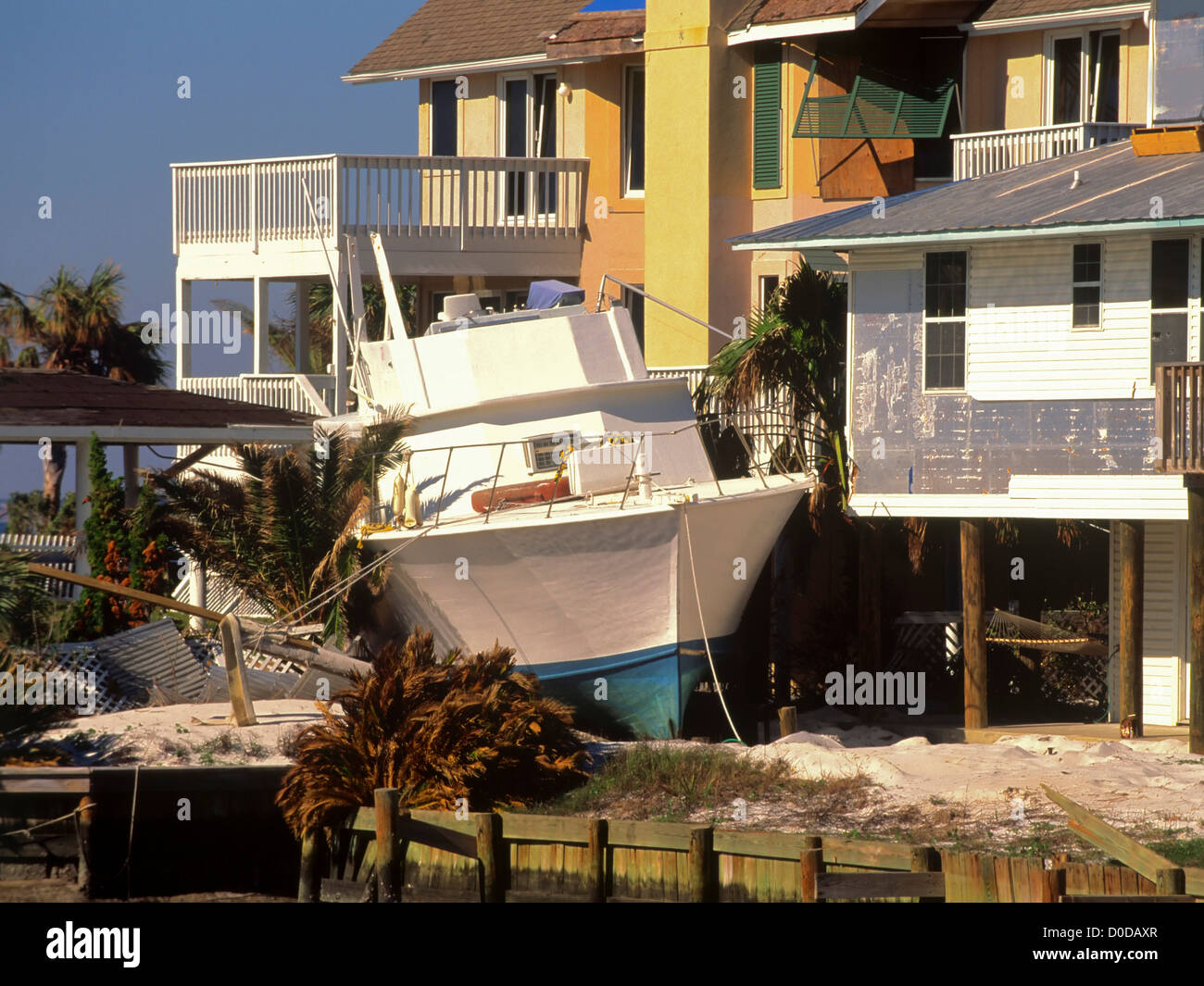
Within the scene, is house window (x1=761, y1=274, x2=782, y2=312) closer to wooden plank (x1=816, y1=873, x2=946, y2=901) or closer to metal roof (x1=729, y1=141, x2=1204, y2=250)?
metal roof (x1=729, y1=141, x2=1204, y2=250)

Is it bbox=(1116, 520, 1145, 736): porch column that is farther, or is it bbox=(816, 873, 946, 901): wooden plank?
bbox=(1116, 520, 1145, 736): porch column

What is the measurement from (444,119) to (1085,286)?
15.6 m

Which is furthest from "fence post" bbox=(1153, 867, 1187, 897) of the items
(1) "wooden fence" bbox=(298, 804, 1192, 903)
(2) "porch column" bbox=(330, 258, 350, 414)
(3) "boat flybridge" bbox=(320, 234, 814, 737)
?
(2) "porch column" bbox=(330, 258, 350, 414)

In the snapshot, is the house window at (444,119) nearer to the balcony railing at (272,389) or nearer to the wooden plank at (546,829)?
the balcony railing at (272,389)

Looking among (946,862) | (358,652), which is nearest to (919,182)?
(358,652)

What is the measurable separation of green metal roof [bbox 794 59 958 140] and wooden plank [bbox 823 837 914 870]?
15.3 m

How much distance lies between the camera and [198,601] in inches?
1080

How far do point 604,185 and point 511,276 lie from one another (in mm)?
2120

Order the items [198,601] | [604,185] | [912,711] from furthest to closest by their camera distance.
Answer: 1. [604,185]
2. [198,601]
3. [912,711]

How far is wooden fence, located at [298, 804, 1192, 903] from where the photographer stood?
13977 millimetres

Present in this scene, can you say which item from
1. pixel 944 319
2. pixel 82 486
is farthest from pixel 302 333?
pixel 944 319

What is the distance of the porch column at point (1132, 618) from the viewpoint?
830 inches
